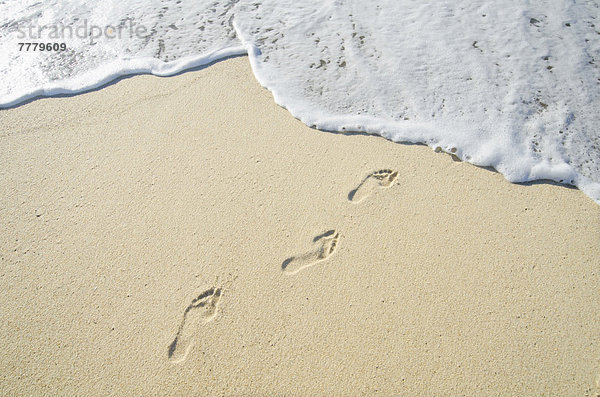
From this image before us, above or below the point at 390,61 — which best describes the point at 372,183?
below

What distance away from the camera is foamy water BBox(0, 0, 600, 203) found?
2539 mm

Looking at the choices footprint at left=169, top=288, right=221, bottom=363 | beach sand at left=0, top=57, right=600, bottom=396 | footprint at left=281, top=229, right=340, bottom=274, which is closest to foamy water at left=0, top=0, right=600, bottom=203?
beach sand at left=0, top=57, right=600, bottom=396

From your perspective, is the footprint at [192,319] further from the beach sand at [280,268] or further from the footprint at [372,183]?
the footprint at [372,183]

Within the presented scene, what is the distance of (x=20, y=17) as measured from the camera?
3.90m

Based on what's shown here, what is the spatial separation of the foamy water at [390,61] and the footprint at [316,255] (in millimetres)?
889

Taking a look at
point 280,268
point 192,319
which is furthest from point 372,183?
point 192,319

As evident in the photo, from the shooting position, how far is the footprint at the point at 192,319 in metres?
1.78

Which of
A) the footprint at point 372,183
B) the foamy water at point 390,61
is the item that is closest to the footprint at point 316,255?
the footprint at point 372,183

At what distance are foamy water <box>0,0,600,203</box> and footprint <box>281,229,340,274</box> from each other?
0.89 metres

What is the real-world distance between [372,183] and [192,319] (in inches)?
49.5

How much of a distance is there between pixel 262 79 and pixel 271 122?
1.66 ft

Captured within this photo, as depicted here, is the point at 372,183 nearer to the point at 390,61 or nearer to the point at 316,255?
the point at 316,255

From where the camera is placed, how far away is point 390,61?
3.08m

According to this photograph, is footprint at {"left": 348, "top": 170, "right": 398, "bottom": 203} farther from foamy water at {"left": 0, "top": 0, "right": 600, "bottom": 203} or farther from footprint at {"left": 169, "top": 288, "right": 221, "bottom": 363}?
footprint at {"left": 169, "top": 288, "right": 221, "bottom": 363}
